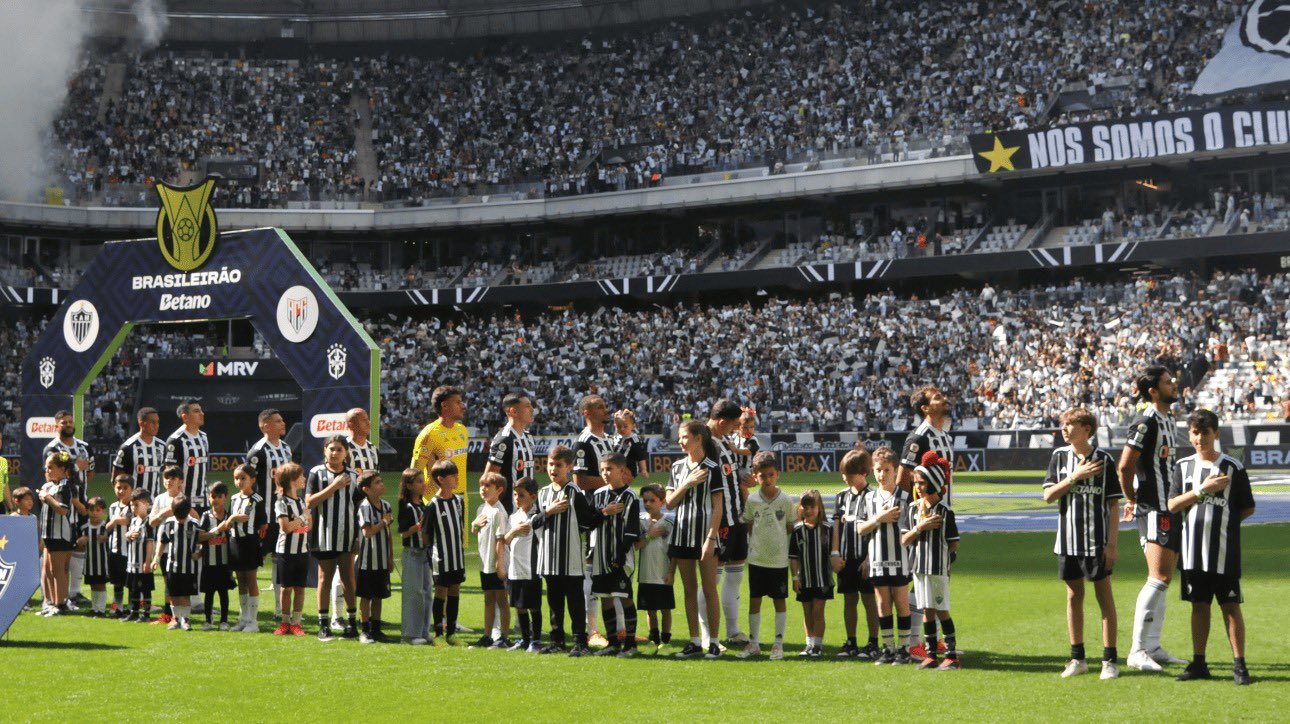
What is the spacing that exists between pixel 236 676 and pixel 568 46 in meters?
A: 53.7

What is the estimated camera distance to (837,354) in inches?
1775

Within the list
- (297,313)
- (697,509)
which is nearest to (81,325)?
(297,313)

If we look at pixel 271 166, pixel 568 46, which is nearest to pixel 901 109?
pixel 568 46

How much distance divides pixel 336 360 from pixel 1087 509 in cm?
971

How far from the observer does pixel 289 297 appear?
17266 mm

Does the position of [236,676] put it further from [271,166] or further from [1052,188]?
[271,166]

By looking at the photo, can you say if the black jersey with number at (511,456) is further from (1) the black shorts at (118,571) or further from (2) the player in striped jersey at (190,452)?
(1) the black shorts at (118,571)

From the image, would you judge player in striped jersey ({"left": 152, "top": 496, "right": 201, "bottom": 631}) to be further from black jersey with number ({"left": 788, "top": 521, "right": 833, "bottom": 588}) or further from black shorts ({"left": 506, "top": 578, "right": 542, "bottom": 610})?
black jersey with number ({"left": 788, "top": 521, "right": 833, "bottom": 588})

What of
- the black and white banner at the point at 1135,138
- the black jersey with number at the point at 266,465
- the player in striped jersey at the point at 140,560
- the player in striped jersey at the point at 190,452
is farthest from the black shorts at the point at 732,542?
the black and white banner at the point at 1135,138

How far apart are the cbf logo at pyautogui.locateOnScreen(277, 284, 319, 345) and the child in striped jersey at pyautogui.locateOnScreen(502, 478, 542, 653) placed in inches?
243

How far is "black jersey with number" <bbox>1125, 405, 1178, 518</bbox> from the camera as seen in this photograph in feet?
32.8

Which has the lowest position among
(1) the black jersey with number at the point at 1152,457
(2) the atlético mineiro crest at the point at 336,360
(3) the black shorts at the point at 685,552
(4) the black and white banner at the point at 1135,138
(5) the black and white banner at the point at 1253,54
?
(3) the black shorts at the point at 685,552

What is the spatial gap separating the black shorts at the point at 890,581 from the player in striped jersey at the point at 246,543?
5914 mm

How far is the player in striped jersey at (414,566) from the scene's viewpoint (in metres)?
12.0
